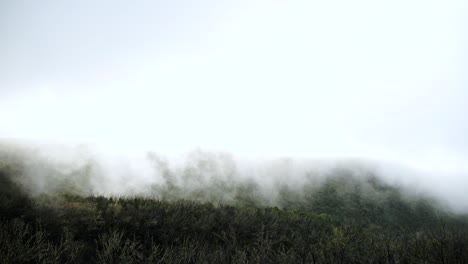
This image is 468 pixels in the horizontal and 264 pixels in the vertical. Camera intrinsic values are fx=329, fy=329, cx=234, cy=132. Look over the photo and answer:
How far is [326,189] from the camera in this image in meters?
55.1

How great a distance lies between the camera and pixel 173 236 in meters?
15.6

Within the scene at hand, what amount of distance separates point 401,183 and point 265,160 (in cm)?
2940

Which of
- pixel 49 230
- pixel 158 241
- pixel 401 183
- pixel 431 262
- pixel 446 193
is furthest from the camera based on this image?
pixel 446 193

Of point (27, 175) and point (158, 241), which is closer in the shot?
point (158, 241)

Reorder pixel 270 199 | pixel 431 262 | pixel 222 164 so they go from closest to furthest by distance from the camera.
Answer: pixel 431 262
pixel 270 199
pixel 222 164

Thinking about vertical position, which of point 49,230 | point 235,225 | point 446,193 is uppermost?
point 49,230

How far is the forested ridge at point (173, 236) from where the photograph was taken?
858 cm

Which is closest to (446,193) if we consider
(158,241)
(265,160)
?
(265,160)

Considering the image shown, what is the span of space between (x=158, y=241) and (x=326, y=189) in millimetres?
44657

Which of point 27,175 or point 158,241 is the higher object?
point 27,175

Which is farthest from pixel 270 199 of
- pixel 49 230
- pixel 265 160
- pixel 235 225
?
pixel 49 230

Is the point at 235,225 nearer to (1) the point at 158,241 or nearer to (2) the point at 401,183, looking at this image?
(1) the point at 158,241

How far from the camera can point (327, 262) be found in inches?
337

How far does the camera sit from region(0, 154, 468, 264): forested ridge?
8578 mm
